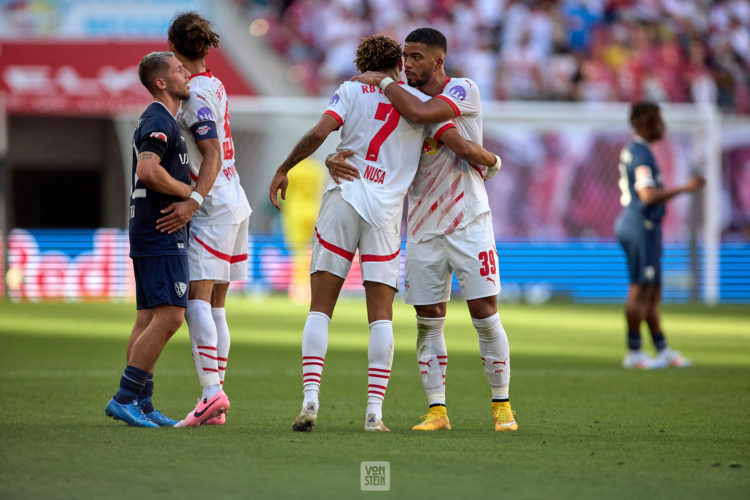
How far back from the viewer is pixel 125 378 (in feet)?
19.2

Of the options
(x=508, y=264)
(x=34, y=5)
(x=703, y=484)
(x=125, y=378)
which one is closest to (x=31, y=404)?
(x=125, y=378)

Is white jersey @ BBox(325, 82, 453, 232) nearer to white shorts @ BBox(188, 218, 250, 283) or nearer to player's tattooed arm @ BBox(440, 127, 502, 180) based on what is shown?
player's tattooed arm @ BBox(440, 127, 502, 180)

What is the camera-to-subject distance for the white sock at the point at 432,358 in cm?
625

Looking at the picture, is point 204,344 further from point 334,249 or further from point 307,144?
point 307,144

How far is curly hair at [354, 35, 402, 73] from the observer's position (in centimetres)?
601

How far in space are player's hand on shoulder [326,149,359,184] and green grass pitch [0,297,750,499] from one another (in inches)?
51.2

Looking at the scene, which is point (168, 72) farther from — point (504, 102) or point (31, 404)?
A: point (504, 102)

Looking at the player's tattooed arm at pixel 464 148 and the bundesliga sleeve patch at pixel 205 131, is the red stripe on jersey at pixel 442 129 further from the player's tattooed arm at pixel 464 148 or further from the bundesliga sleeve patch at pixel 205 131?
the bundesliga sleeve patch at pixel 205 131

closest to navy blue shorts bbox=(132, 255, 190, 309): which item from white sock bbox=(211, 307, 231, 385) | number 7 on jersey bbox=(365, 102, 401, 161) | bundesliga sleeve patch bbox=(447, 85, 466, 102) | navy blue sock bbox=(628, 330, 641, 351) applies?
white sock bbox=(211, 307, 231, 385)

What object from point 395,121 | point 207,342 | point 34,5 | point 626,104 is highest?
point 34,5

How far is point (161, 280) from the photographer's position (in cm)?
587

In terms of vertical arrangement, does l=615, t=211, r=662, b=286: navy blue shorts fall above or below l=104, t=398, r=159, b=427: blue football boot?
above

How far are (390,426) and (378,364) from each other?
0.52 meters

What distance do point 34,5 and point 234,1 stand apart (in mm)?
4192
